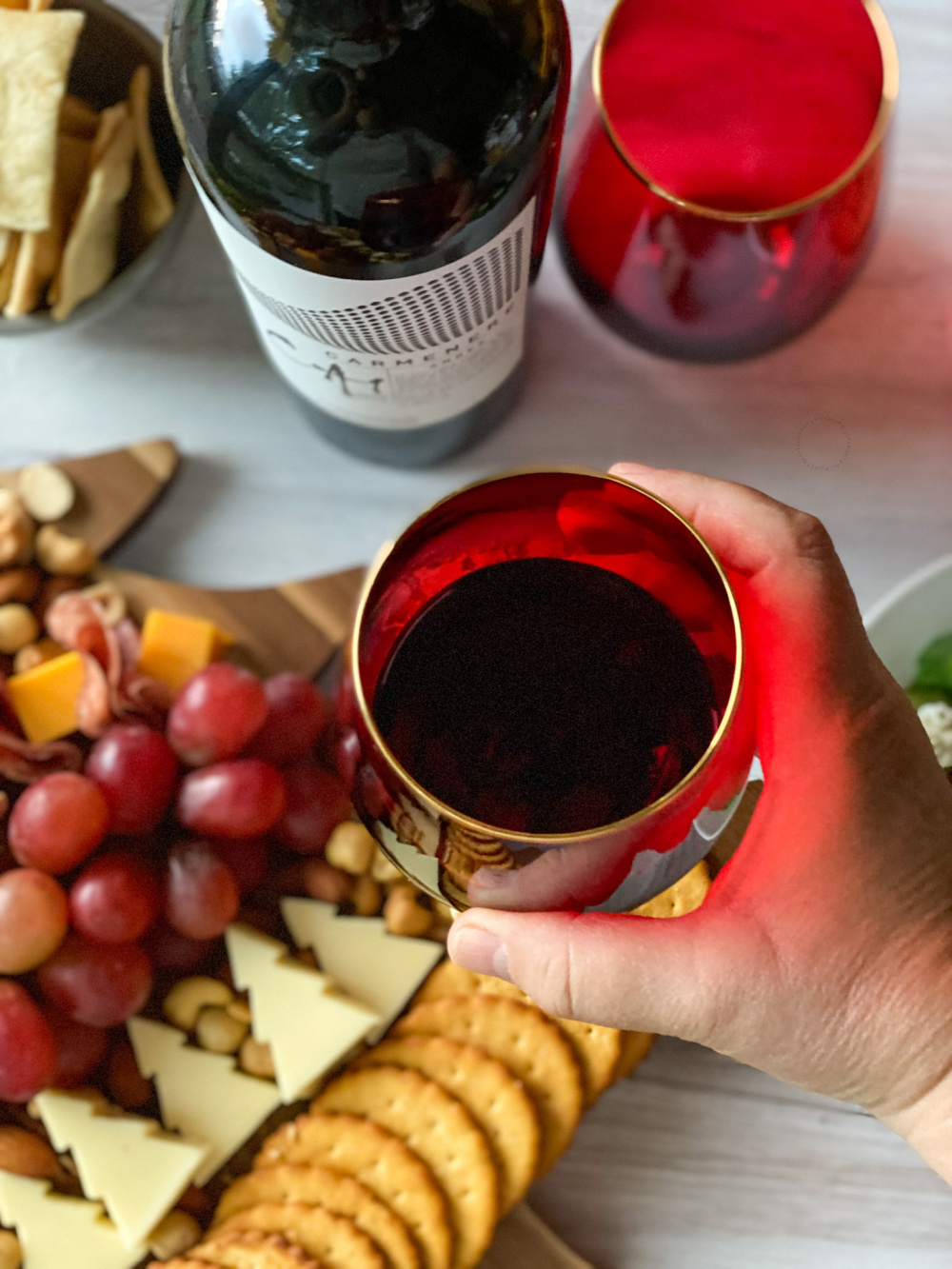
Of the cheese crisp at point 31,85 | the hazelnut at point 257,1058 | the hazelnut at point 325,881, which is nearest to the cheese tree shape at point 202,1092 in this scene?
the hazelnut at point 257,1058

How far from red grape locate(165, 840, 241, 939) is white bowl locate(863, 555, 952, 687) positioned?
0.39 metres

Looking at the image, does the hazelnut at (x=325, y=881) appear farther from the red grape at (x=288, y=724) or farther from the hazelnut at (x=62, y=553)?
the hazelnut at (x=62, y=553)

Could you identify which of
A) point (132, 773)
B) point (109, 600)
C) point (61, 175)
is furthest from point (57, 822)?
point (61, 175)

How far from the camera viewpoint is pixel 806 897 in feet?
1.43

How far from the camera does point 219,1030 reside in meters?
0.64

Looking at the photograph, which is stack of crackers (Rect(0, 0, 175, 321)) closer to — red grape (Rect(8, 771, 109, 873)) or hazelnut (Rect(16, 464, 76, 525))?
hazelnut (Rect(16, 464, 76, 525))

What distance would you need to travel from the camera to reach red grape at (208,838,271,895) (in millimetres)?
636

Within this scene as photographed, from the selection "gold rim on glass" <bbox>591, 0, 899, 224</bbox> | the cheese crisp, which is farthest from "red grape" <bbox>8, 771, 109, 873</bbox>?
"gold rim on glass" <bbox>591, 0, 899, 224</bbox>

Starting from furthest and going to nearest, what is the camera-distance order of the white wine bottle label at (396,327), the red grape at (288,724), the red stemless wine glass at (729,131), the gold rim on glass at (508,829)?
the red grape at (288,724) < the red stemless wine glass at (729,131) < the white wine bottle label at (396,327) < the gold rim on glass at (508,829)

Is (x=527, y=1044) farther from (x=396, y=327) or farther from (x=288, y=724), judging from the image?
(x=396, y=327)

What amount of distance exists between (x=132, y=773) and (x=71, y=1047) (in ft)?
0.51

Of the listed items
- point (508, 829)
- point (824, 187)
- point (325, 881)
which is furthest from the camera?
point (325, 881)

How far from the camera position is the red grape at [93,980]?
60 centimetres

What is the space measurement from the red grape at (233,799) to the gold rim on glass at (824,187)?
1.19 feet
